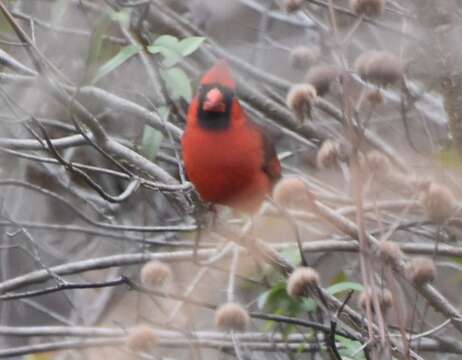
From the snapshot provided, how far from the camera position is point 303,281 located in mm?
2252

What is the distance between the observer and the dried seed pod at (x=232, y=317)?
95.3 inches

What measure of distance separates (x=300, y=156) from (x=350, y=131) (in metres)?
3.00

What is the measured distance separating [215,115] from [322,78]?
623 mm

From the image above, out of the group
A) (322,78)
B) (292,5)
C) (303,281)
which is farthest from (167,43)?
(303,281)

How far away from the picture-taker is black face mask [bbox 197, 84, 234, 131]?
302 centimetres

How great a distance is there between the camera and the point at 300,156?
16.5 feet

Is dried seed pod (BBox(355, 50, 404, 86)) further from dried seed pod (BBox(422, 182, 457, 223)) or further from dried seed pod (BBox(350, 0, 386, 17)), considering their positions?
dried seed pod (BBox(422, 182, 457, 223))

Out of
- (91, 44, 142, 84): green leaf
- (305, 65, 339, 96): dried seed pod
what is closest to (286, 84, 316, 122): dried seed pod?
(305, 65, 339, 96): dried seed pod

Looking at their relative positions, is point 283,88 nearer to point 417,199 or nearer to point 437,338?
point 437,338

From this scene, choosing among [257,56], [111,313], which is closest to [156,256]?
[111,313]

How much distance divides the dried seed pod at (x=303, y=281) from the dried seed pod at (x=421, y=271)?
22 cm

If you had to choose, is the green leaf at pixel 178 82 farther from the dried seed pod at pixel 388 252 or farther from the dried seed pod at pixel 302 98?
the dried seed pod at pixel 388 252

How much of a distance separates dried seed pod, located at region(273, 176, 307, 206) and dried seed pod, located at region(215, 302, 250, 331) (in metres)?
0.28

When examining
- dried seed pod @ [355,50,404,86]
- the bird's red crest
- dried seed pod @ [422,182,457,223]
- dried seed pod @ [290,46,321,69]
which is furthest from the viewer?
the bird's red crest
